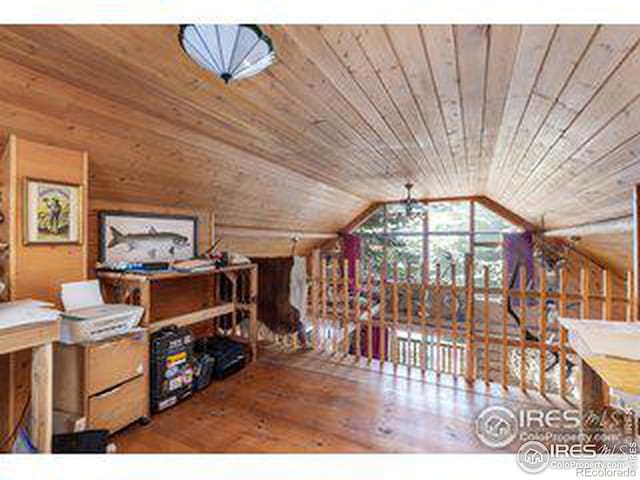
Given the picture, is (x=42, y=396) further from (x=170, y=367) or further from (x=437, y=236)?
(x=437, y=236)

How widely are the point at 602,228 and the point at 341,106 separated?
294 cm

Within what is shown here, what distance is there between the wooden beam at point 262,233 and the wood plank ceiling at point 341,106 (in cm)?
61

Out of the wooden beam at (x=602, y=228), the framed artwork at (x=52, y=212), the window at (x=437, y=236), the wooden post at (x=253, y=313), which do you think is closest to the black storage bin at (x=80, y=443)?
the framed artwork at (x=52, y=212)

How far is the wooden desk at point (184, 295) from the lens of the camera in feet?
6.98

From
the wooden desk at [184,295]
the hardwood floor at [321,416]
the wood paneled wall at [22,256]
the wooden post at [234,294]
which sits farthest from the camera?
the wooden post at [234,294]

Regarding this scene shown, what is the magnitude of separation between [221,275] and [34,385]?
6.80ft

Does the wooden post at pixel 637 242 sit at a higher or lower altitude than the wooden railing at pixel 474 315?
higher

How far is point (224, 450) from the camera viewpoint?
171cm

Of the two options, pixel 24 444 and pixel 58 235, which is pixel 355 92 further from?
pixel 24 444

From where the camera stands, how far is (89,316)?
168 centimetres

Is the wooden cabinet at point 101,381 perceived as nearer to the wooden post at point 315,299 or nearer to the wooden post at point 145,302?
the wooden post at point 145,302

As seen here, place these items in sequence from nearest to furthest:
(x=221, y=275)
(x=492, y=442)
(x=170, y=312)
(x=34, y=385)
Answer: (x=34, y=385) → (x=492, y=442) → (x=170, y=312) → (x=221, y=275)

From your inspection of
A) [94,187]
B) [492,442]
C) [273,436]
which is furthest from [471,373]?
[94,187]

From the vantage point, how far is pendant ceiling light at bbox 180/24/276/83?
3.46 feet
